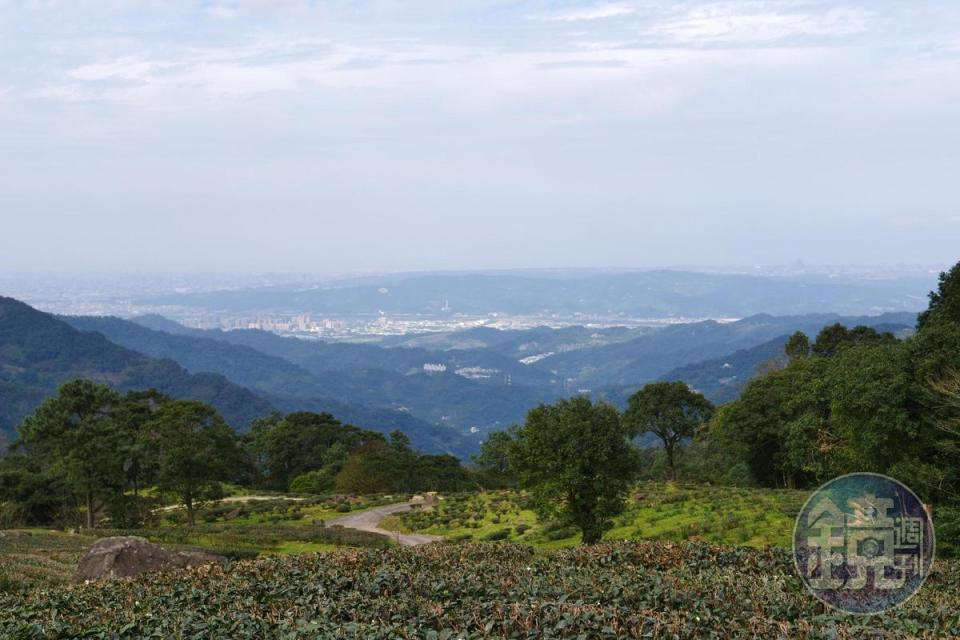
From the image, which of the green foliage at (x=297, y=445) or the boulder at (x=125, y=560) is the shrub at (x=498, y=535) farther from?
the green foliage at (x=297, y=445)

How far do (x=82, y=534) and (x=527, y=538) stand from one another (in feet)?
67.3

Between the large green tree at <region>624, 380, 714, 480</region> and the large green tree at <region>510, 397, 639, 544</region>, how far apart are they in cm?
2778

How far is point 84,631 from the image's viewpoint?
995 centimetres

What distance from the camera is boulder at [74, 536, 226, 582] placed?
17.3m

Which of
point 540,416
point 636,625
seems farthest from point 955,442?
point 636,625

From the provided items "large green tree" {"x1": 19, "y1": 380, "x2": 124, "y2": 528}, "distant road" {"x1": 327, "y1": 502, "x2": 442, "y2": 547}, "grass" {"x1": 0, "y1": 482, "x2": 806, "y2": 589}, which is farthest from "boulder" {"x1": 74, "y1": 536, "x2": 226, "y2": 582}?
"large green tree" {"x1": 19, "y1": 380, "x2": 124, "y2": 528}

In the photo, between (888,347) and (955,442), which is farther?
(888,347)

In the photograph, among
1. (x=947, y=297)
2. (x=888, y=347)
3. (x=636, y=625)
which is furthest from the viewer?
(x=947, y=297)

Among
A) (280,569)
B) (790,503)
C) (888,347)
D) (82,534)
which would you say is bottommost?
(82,534)

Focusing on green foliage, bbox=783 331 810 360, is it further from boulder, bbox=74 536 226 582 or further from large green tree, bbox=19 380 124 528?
boulder, bbox=74 536 226 582

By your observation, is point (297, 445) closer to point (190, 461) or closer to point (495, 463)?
point (495, 463)

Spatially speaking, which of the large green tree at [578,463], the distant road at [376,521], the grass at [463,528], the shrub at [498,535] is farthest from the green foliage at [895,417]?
the distant road at [376,521]

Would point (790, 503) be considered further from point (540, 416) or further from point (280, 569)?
point (280, 569)

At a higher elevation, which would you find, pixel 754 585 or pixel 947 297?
pixel 947 297
